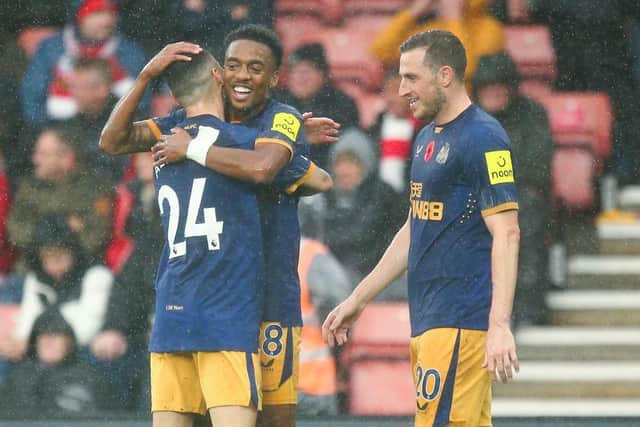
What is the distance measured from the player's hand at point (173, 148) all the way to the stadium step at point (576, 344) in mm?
3700

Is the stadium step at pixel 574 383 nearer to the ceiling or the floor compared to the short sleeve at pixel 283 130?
nearer to the floor

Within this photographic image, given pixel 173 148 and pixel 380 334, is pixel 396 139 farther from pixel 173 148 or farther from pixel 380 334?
pixel 173 148

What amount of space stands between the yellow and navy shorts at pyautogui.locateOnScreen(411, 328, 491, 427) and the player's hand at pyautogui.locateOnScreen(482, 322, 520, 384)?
217 mm

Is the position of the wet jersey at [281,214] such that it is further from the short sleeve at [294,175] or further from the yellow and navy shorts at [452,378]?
the yellow and navy shorts at [452,378]

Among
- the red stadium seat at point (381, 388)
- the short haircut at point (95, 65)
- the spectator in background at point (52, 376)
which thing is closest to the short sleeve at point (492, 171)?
the red stadium seat at point (381, 388)

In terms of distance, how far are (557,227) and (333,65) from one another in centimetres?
155

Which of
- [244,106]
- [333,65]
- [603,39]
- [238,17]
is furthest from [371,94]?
[244,106]

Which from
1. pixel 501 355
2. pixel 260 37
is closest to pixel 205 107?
pixel 260 37

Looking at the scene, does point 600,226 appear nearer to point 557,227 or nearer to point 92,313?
point 557,227

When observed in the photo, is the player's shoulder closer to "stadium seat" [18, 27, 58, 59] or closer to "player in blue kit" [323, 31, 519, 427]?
"player in blue kit" [323, 31, 519, 427]

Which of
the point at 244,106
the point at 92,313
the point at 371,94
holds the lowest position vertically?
the point at 92,313

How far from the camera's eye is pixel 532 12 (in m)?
8.65

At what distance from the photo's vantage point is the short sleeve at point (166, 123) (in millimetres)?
4801

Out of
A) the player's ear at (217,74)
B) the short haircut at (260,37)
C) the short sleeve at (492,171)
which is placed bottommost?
the short sleeve at (492,171)
